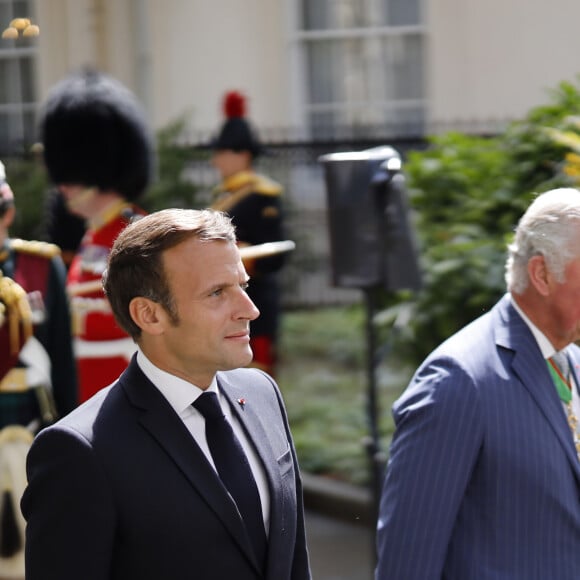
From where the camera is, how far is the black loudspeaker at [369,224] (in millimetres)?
6020

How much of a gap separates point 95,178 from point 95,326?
0.80 metres

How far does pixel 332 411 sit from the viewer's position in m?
9.46

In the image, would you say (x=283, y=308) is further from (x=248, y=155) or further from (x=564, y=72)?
(x=248, y=155)

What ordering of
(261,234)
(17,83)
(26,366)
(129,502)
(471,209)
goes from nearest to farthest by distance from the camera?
(129,502), (26,366), (471,209), (261,234), (17,83)

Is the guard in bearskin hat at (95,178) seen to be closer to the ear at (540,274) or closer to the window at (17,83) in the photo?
the ear at (540,274)

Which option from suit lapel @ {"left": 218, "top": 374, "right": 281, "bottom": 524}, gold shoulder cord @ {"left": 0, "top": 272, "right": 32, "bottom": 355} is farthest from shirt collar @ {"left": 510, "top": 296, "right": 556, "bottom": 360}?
gold shoulder cord @ {"left": 0, "top": 272, "right": 32, "bottom": 355}

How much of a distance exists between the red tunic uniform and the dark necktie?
117 inches

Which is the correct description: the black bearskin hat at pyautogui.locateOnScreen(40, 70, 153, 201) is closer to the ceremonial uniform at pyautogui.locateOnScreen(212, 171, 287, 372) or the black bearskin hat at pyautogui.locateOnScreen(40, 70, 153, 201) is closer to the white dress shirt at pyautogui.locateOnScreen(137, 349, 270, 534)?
the ceremonial uniform at pyautogui.locateOnScreen(212, 171, 287, 372)

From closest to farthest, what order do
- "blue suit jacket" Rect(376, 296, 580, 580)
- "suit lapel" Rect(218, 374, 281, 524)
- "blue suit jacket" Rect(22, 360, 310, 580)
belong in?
"blue suit jacket" Rect(22, 360, 310, 580) < "suit lapel" Rect(218, 374, 281, 524) < "blue suit jacket" Rect(376, 296, 580, 580)

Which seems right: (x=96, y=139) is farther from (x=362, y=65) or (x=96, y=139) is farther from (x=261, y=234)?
(x=362, y=65)

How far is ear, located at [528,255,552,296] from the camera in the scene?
3264 mm

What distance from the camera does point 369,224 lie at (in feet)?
20.2

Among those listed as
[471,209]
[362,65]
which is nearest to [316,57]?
[362,65]

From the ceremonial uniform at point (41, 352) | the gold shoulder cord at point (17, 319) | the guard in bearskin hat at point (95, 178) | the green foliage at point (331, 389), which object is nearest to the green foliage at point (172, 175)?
the green foliage at point (331, 389)
